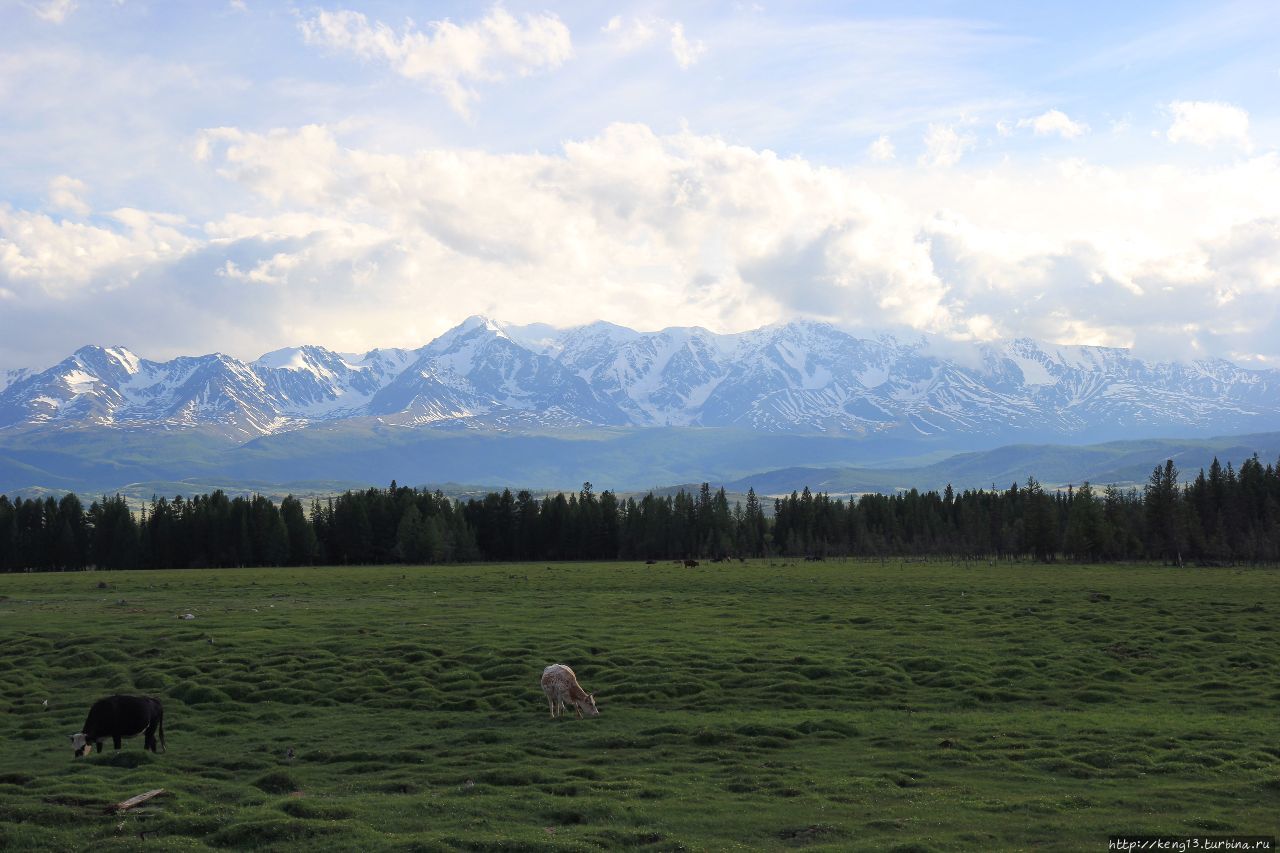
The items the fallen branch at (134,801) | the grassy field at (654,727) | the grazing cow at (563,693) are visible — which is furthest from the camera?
the grazing cow at (563,693)

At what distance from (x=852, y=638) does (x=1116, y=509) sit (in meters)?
116

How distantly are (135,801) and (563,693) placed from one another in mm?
13048

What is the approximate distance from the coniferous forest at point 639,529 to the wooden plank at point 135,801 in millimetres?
127616

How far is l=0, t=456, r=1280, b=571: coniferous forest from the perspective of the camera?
13362cm

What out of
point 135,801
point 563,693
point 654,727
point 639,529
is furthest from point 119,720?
point 639,529

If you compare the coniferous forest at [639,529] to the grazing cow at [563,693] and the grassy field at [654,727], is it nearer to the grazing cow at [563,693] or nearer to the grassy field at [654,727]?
the grassy field at [654,727]

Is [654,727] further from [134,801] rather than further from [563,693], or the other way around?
[134,801]

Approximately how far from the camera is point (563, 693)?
2880 centimetres

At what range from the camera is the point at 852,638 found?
4331cm

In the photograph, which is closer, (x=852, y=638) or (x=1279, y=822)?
(x=1279, y=822)

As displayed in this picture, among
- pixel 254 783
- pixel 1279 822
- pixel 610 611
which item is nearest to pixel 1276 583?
pixel 610 611

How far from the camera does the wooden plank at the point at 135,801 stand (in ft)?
58.9

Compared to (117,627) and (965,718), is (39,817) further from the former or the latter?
(117,627)

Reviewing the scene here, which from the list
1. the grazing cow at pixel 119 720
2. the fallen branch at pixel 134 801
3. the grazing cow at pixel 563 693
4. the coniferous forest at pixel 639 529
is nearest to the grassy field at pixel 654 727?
the fallen branch at pixel 134 801
